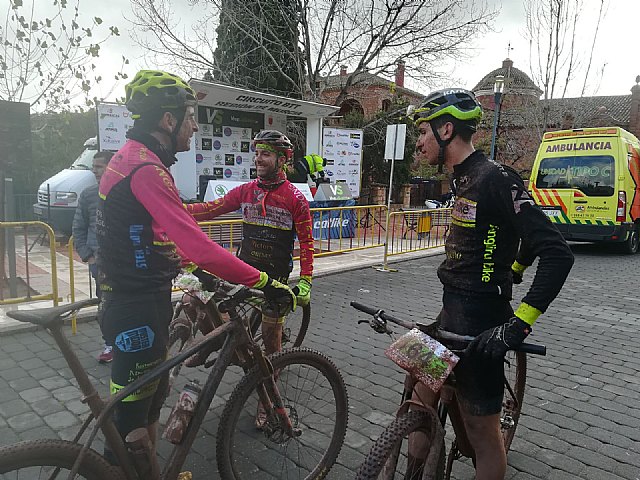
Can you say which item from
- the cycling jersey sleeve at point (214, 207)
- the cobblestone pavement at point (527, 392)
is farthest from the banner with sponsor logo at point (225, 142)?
the cycling jersey sleeve at point (214, 207)

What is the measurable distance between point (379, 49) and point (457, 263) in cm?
1588

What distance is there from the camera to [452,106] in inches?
86.0

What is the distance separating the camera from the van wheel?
12.6 meters

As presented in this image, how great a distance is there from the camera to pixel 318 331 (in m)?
5.68

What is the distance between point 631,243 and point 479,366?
13204 millimetres

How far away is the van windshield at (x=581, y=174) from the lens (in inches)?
468

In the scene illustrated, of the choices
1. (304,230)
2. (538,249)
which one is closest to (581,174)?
(304,230)

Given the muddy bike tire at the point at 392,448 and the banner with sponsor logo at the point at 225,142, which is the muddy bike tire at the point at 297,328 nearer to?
the muddy bike tire at the point at 392,448

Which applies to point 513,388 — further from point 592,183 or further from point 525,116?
point 525,116

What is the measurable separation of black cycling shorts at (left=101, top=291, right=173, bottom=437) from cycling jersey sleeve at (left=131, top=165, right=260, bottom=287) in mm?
347

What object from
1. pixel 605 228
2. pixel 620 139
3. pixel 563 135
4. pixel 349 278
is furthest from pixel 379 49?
pixel 349 278

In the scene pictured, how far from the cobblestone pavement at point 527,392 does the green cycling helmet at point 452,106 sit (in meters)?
2.20

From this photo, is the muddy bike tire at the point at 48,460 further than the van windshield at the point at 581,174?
→ No

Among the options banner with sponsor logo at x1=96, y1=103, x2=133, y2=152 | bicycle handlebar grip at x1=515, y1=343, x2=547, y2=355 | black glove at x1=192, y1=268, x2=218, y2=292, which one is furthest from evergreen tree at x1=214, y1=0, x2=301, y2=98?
bicycle handlebar grip at x1=515, y1=343, x2=547, y2=355
